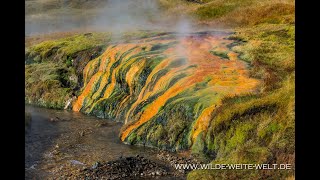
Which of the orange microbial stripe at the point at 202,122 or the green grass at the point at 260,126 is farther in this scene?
the orange microbial stripe at the point at 202,122

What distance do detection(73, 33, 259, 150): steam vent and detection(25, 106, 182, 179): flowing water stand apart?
3.64ft

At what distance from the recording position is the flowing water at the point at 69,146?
1847 centimetres

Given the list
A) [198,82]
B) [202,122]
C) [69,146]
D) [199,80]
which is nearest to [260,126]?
[202,122]

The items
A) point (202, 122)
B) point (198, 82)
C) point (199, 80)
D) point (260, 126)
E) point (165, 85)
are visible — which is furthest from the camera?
point (165, 85)

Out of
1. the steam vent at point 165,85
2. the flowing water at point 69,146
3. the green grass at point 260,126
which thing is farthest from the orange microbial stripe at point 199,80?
the flowing water at point 69,146

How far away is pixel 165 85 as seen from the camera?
82.7 ft

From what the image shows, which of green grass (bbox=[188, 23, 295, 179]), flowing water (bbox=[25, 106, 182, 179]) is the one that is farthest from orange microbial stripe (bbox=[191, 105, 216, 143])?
flowing water (bbox=[25, 106, 182, 179])

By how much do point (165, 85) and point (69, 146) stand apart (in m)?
6.99

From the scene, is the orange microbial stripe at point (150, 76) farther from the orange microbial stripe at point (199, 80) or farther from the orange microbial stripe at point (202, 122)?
the orange microbial stripe at point (202, 122)

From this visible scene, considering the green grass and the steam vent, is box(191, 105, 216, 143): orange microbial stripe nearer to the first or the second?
the steam vent

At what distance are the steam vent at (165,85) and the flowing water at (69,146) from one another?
111 centimetres

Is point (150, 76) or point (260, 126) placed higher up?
point (150, 76)

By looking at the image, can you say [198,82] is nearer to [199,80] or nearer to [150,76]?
[199,80]
